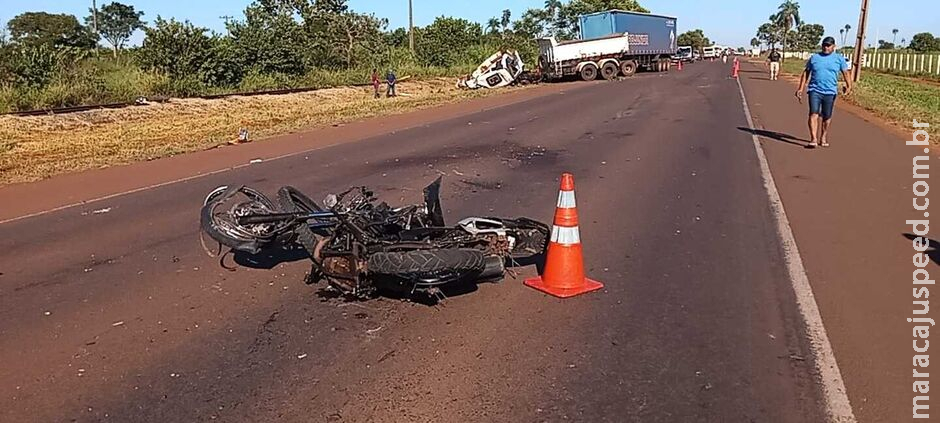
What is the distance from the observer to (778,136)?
14852 millimetres

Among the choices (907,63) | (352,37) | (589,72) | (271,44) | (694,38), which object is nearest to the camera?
(271,44)

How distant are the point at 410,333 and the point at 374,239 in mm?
772

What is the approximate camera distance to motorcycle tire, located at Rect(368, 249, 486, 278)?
509 cm

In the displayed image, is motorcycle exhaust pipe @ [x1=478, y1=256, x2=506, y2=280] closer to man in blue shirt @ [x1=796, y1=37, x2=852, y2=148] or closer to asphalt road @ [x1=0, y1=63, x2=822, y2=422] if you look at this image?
asphalt road @ [x1=0, y1=63, x2=822, y2=422]

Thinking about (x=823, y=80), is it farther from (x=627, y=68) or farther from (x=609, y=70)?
(x=627, y=68)

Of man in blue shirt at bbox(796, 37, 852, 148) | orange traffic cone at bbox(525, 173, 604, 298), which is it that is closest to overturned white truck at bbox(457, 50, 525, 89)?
man in blue shirt at bbox(796, 37, 852, 148)

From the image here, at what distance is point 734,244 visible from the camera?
695cm

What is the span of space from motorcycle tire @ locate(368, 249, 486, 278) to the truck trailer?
1456 inches

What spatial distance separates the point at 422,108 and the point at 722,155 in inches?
494

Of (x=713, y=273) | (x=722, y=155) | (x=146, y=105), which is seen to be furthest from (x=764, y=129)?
(x=146, y=105)

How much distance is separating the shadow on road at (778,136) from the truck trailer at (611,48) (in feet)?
84.7

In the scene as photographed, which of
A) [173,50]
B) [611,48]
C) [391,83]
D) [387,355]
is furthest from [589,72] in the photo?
[387,355]

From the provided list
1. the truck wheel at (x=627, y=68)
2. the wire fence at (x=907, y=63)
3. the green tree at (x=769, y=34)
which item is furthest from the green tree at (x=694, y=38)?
the truck wheel at (x=627, y=68)

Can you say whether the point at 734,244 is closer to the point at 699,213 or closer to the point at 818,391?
the point at 699,213
